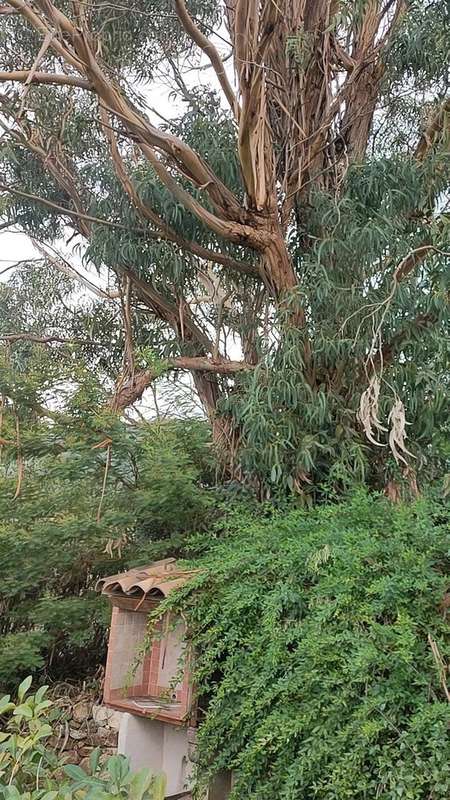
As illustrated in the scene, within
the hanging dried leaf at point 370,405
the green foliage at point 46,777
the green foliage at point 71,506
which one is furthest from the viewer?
the green foliage at point 71,506

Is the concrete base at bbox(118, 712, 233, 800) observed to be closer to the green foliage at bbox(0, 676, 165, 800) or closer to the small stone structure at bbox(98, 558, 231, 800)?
the small stone structure at bbox(98, 558, 231, 800)

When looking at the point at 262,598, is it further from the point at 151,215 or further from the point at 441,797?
the point at 151,215

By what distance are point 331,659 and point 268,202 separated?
1.99 metres

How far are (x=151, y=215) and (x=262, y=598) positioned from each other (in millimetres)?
1967

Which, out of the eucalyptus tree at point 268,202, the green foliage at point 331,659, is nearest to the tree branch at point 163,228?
the eucalyptus tree at point 268,202

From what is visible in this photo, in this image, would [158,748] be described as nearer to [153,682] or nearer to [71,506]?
[153,682]

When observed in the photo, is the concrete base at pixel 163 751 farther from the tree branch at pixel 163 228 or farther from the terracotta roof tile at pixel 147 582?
the tree branch at pixel 163 228

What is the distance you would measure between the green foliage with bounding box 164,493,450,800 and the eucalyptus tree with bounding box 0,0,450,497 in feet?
2.16

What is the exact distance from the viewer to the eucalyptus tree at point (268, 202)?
2.62 m

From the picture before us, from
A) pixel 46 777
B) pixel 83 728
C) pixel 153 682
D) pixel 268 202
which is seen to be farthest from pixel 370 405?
pixel 83 728

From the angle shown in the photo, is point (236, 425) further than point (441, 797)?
Yes

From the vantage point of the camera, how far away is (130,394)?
2.81 meters

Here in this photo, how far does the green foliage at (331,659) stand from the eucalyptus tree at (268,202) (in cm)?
66

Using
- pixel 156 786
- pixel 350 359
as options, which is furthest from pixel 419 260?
pixel 156 786
